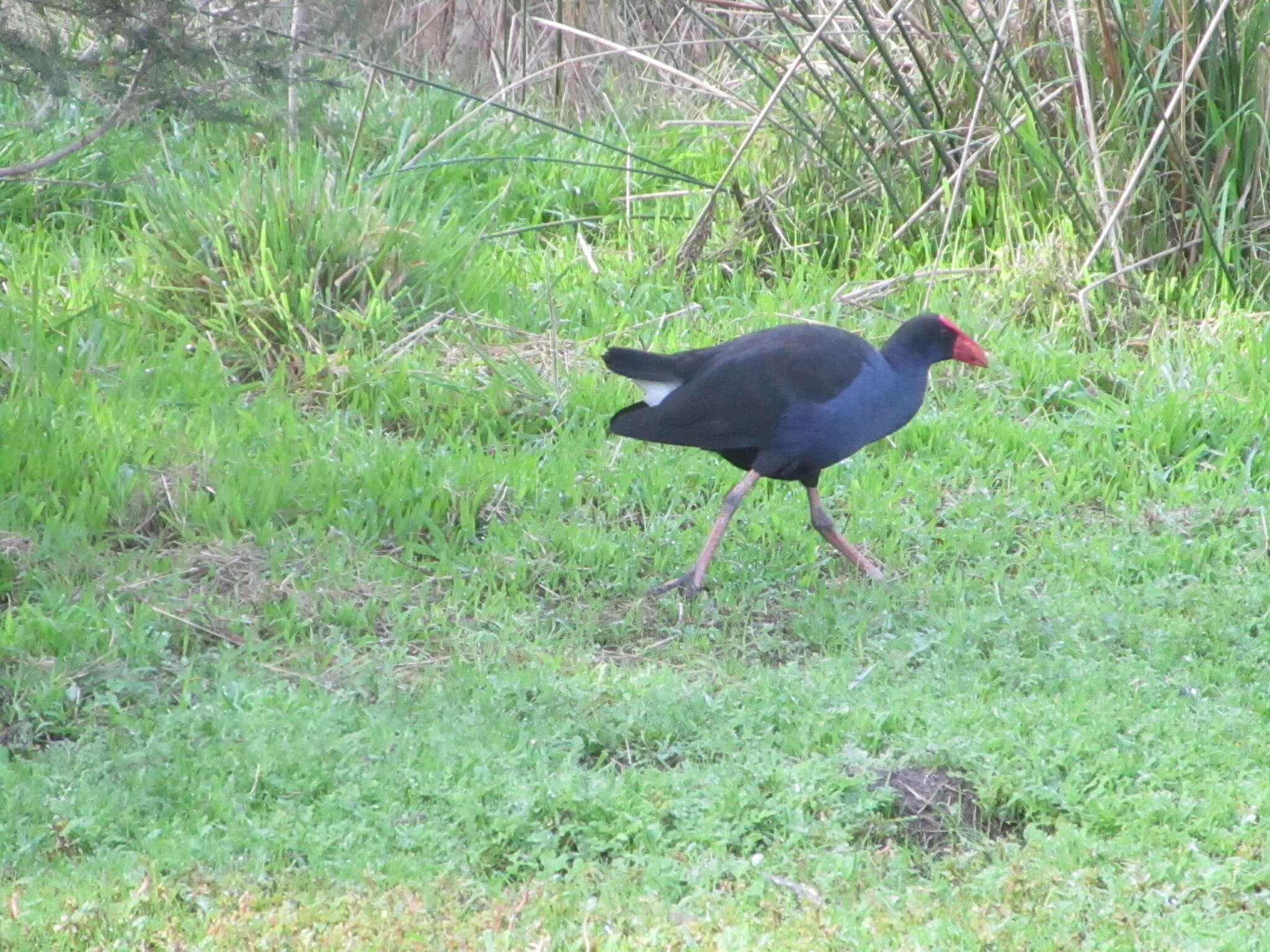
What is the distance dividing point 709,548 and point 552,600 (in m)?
0.50

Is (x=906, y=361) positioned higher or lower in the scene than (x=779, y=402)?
higher

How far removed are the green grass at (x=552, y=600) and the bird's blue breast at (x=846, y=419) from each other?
434mm

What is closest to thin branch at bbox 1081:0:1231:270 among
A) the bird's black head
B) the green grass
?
the green grass

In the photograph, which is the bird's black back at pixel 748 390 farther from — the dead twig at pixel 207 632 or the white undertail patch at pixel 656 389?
the dead twig at pixel 207 632

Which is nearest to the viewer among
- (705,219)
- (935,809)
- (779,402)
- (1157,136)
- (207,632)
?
(935,809)

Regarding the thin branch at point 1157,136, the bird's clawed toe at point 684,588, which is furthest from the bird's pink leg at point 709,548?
the thin branch at point 1157,136

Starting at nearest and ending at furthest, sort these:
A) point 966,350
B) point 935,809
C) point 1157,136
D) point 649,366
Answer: point 935,809 < point 649,366 < point 966,350 < point 1157,136

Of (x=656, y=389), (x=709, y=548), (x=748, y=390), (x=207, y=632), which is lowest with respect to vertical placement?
(x=207, y=632)

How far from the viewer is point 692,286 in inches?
273

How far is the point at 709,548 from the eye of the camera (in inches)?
182

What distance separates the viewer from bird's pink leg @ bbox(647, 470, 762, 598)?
181 inches

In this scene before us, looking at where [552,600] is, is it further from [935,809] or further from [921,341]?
[935,809]

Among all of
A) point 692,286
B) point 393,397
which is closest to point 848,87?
point 692,286

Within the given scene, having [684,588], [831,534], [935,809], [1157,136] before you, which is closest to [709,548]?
[684,588]
